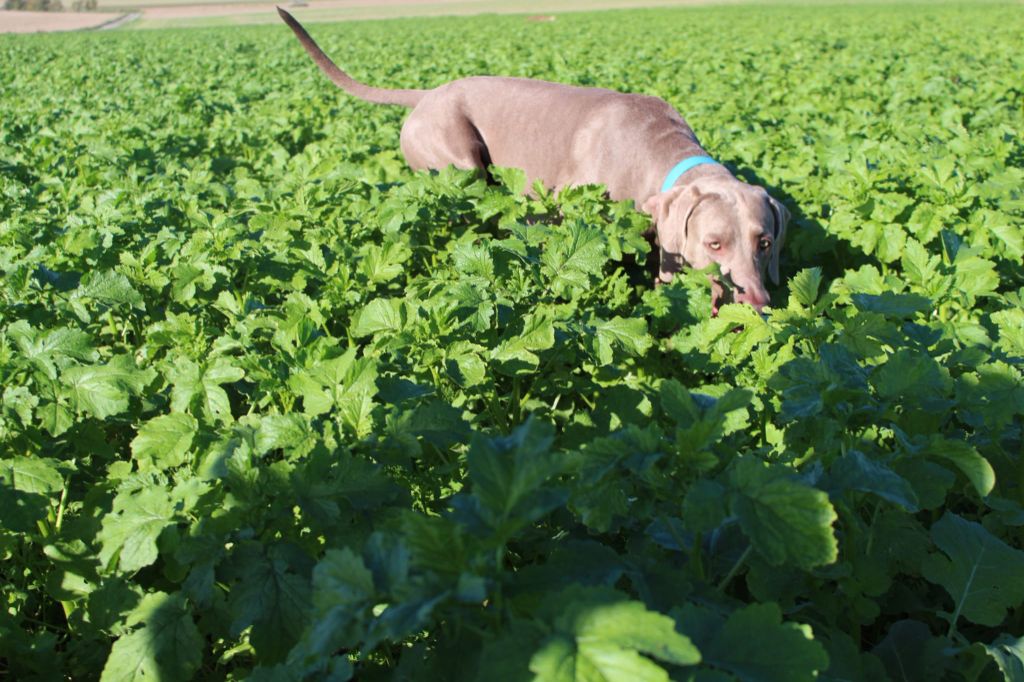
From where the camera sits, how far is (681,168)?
4.47 meters

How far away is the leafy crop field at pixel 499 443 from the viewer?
116 cm

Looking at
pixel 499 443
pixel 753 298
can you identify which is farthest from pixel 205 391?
pixel 753 298

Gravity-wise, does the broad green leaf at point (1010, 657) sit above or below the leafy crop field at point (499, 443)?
below

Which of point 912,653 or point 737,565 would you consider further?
point 912,653

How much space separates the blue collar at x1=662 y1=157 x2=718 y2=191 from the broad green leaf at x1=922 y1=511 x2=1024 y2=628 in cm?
296

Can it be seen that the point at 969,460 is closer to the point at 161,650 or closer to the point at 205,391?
the point at 161,650

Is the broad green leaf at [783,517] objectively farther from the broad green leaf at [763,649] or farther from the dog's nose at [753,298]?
the dog's nose at [753,298]

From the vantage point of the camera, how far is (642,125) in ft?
16.0

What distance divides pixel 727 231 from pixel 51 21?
58.1m

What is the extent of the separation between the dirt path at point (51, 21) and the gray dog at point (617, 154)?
44.7m

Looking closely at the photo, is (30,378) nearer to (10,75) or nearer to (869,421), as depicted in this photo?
(869,421)

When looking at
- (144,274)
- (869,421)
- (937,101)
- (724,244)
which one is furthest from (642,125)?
(937,101)

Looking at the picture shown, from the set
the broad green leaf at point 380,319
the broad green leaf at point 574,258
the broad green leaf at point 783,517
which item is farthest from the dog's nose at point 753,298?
the broad green leaf at point 783,517

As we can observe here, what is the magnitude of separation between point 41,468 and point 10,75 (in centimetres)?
1758
